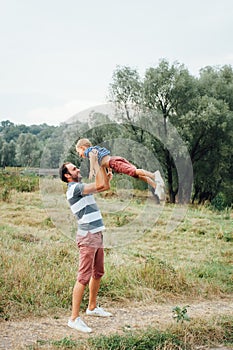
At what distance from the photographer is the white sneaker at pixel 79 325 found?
4523 millimetres

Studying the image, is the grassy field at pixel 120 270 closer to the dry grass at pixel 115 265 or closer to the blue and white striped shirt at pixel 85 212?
the dry grass at pixel 115 265

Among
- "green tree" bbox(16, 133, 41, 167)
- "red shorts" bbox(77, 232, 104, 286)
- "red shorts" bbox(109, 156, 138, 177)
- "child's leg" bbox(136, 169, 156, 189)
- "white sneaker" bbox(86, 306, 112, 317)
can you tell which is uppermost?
"green tree" bbox(16, 133, 41, 167)

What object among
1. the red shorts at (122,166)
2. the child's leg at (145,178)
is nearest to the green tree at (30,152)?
the red shorts at (122,166)

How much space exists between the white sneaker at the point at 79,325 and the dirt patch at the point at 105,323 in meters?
0.04

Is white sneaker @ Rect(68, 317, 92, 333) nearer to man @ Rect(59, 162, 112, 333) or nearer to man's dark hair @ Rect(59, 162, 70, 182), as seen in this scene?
man @ Rect(59, 162, 112, 333)

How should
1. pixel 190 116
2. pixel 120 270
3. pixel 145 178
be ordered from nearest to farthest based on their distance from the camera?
pixel 145 178 < pixel 120 270 < pixel 190 116

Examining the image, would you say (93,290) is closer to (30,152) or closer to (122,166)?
(122,166)

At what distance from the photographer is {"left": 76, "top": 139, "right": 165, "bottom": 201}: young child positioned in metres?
3.71

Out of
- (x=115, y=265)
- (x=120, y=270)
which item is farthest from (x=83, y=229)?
(x=115, y=265)

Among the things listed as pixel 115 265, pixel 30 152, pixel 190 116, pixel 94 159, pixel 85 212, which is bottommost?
pixel 115 265

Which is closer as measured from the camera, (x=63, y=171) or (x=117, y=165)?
(x=117, y=165)

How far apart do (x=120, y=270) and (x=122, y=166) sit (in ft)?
9.20

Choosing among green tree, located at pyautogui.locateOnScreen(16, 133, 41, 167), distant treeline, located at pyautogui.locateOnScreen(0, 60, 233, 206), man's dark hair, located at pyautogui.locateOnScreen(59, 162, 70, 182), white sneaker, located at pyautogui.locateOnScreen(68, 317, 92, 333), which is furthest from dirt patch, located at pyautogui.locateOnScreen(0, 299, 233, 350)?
distant treeline, located at pyautogui.locateOnScreen(0, 60, 233, 206)

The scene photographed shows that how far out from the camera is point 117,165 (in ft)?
12.6
